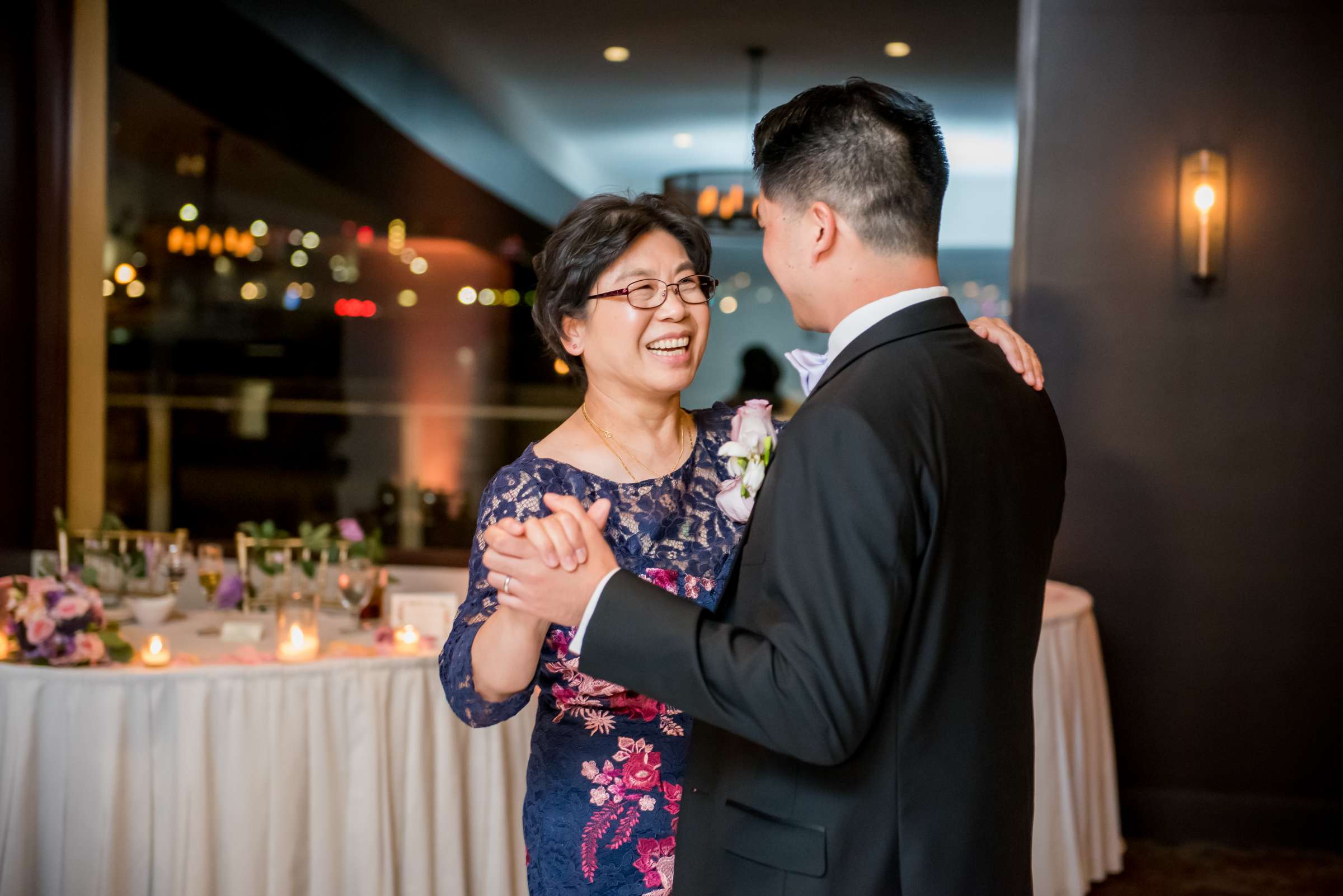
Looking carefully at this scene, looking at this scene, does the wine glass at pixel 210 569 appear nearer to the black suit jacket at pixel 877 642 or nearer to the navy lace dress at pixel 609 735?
the navy lace dress at pixel 609 735

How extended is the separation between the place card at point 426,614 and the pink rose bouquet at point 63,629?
0.67 m

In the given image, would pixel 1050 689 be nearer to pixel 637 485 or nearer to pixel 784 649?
pixel 637 485

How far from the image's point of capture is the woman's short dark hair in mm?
1876

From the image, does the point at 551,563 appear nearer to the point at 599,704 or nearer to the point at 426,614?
the point at 599,704

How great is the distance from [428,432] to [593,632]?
192 inches

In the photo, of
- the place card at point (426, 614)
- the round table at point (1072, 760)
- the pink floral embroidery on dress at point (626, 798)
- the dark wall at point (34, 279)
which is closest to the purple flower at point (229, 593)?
the place card at point (426, 614)

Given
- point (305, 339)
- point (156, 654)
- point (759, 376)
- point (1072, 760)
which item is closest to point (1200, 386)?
point (1072, 760)

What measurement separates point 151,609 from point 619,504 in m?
2.17

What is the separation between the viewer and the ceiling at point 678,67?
5539 millimetres

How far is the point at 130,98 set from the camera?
5.48 metres

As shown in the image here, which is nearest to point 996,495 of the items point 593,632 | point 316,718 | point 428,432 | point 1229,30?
point 593,632

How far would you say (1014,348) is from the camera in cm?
Result: 172

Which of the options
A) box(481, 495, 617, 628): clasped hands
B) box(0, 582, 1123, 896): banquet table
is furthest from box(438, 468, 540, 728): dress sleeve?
box(0, 582, 1123, 896): banquet table

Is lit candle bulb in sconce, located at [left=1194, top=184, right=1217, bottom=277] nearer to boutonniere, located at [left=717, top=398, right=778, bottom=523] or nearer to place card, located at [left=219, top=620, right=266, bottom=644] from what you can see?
boutonniere, located at [left=717, top=398, right=778, bottom=523]
